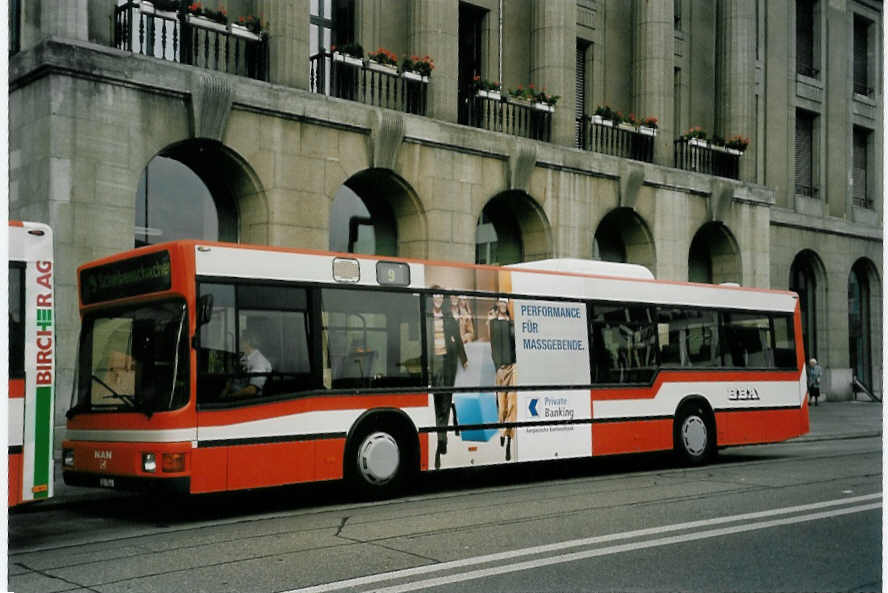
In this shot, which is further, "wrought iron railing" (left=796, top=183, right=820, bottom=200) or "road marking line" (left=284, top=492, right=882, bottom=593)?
"wrought iron railing" (left=796, top=183, right=820, bottom=200)

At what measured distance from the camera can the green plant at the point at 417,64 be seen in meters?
22.4

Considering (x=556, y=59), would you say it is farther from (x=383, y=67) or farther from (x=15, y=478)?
(x=15, y=478)

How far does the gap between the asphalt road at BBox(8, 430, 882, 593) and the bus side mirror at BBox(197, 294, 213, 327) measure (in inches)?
81.9

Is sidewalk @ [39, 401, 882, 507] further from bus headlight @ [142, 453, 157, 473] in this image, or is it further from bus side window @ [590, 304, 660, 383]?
bus side window @ [590, 304, 660, 383]

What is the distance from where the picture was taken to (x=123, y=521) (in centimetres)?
1134

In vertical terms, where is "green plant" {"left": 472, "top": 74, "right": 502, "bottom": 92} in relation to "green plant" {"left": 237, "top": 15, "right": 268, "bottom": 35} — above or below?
below

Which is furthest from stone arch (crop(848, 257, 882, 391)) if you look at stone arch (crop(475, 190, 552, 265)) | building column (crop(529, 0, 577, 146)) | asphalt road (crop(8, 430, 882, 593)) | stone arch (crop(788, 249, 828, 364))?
asphalt road (crop(8, 430, 882, 593))

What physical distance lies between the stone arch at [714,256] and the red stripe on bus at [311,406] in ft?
63.1

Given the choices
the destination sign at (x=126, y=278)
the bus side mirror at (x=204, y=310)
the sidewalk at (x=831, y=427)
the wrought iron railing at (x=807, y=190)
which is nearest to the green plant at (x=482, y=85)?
the sidewalk at (x=831, y=427)

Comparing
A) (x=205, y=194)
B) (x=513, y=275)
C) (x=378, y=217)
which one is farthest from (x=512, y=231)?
(x=513, y=275)

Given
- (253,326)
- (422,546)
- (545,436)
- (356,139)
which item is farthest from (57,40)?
(422,546)

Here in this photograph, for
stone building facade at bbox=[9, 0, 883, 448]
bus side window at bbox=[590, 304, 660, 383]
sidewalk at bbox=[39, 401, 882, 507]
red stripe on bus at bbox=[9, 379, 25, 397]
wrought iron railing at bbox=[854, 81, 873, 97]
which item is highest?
wrought iron railing at bbox=[854, 81, 873, 97]

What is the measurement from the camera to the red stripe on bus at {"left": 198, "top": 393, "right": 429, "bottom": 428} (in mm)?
11078

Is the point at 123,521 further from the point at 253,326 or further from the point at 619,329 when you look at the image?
the point at 619,329
